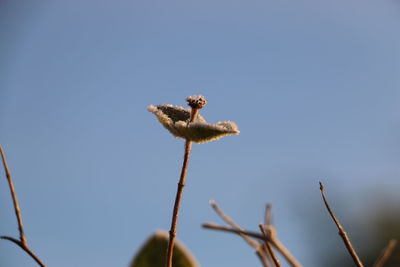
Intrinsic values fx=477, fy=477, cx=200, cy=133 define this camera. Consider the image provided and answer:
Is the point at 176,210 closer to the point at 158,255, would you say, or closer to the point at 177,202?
the point at 177,202

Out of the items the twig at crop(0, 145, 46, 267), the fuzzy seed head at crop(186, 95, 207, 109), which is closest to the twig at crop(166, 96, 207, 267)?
the fuzzy seed head at crop(186, 95, 207, 109)

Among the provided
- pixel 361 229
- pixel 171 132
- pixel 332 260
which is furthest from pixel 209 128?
pixel 361 229

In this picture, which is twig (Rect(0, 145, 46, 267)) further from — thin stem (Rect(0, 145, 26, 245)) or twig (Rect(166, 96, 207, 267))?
twig (Rect(166, 96, 207, 267))

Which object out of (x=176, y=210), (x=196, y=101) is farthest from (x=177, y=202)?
(x=196, y=101)

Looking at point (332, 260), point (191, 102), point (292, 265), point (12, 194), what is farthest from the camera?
point (332, 260)

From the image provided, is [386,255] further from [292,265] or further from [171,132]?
[171,132]

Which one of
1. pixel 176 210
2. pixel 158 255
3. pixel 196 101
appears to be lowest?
pixel 158 255
